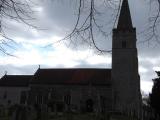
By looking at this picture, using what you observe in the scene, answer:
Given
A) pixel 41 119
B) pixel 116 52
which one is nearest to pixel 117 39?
pixel 116 52

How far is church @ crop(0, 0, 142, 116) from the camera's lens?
56.0 meters

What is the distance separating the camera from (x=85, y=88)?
58.7 m

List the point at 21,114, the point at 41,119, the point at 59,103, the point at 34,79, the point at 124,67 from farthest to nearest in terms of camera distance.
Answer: the point at 34,79
the point at 124,67
the point at 59,103
the point at 41,119
the point at 21,114

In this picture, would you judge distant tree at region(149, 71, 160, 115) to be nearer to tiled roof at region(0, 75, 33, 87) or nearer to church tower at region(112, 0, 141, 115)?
church tower at region(112, 0, 141, 115)

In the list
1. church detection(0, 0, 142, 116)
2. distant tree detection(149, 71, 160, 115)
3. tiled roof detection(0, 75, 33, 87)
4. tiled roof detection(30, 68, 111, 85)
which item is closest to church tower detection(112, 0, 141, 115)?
church detection(0, 0, 142, 116)

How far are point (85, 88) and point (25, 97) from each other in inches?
463

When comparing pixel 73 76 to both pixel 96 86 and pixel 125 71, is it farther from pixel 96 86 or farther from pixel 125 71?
pixel 125 71

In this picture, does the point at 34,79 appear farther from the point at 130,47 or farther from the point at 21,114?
the point at 21,114

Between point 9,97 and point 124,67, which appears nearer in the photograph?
point 124,67

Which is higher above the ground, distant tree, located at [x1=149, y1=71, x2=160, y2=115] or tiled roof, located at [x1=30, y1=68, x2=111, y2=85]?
tiled roof, located at [x1=30, y1=68, x2=111, y2=85]

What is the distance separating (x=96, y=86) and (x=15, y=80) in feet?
57.6

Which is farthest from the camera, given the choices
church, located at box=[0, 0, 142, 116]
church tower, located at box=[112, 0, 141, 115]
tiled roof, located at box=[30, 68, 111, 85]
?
tiled roof, located at box=[30, 68, 111, 85]

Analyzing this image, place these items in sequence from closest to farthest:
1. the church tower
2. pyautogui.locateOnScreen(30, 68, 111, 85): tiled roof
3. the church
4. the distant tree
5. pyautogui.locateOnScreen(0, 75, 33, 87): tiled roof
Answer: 1. the distant tree
2. the church tower
3. the church
4. pyautogui.locateOnScreen(30, 68, 111, 85): tiled roof
5. pyautogui.locateOnScreen(0, 75, 33, 87): tiled roof

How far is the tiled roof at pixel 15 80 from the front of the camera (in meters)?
64.9
